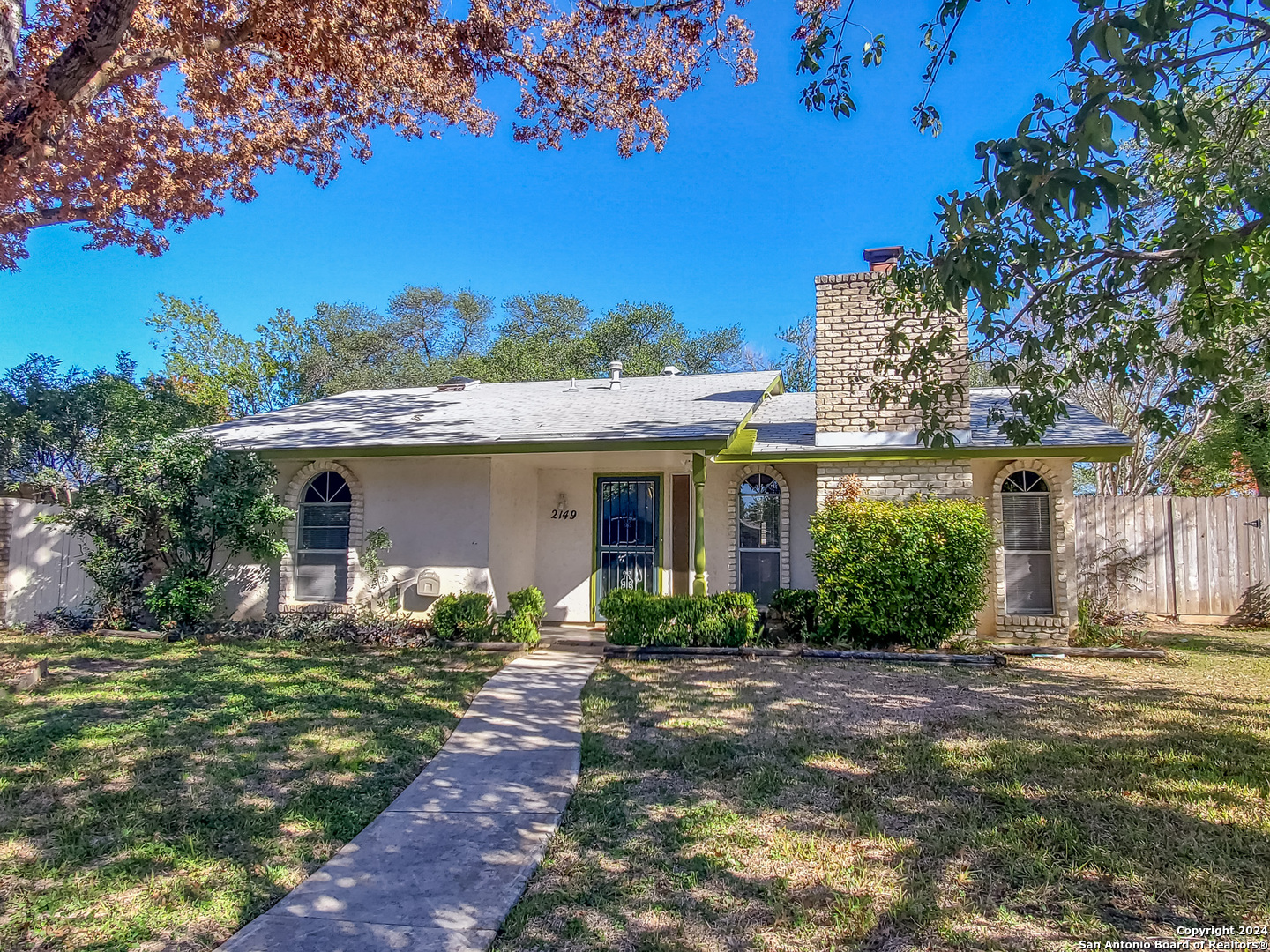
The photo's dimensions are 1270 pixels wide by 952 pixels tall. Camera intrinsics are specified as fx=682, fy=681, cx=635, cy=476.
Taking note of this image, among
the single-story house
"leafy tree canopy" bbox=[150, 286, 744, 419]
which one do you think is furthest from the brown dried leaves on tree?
"leafy tree canopy" bbox=[150, 286, 744, 419]

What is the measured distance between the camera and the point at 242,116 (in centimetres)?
953

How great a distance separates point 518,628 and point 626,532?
8.44 ft

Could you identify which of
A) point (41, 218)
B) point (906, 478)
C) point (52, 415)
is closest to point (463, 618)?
point (906, 478)

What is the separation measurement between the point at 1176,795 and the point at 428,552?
8335 mm

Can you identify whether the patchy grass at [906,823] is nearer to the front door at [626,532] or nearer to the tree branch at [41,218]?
the front door at [626,532]

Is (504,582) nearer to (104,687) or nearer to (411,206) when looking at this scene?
(104,687)

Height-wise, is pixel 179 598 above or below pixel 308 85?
below

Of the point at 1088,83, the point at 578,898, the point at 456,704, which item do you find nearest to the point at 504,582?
the point at 456,704

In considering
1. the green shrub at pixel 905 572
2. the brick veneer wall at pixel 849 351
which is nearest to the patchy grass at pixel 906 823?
the green shrub at pixel 905 572

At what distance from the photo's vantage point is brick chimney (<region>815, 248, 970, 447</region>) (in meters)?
9.38

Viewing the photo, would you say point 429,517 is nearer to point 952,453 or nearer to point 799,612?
point 799,612

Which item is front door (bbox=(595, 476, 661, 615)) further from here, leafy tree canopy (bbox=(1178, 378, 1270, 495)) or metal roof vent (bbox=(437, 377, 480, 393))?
leafy tree canopy (bbox=(1178, 378, 1270, 495))

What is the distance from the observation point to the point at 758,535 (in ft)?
34.5

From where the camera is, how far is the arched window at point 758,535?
34.2ft
